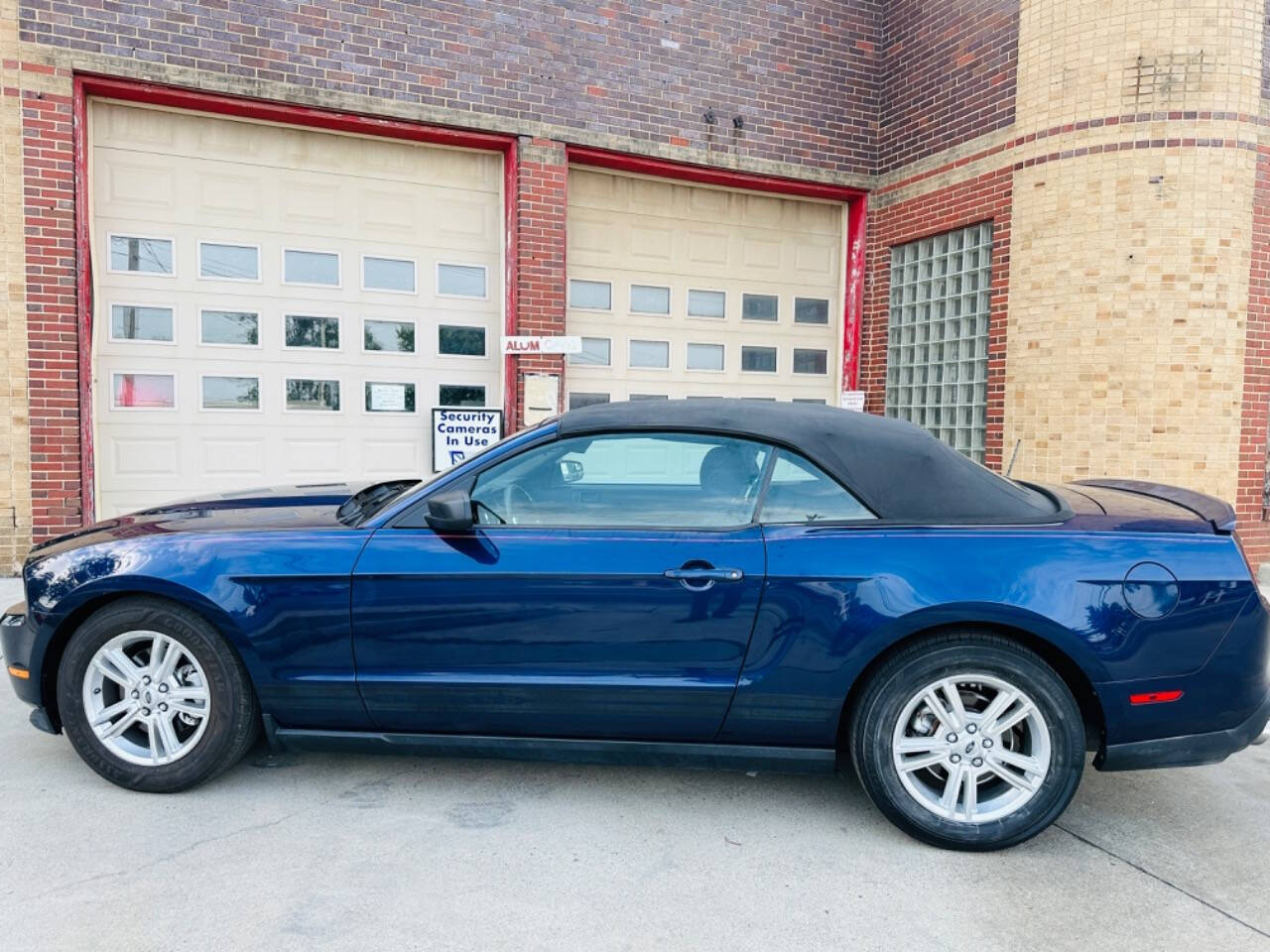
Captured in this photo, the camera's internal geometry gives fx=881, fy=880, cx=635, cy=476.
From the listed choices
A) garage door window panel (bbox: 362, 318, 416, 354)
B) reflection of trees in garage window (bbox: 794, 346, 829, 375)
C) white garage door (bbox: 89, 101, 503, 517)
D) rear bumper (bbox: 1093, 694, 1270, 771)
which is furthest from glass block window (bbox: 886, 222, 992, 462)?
rear bumper (bbox: 1093, 694, 1270, 771)

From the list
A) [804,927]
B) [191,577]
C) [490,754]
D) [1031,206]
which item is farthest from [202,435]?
[1031,206]

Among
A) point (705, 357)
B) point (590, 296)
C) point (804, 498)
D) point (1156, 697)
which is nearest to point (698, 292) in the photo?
point (705, 357)

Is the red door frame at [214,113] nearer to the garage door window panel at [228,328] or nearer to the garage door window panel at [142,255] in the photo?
the garage door window panel at [142,255]

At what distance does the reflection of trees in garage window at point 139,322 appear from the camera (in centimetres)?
737

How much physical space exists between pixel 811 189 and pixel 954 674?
24.5 feet

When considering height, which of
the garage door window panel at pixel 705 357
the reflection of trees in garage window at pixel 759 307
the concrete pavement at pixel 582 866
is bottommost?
the concrete pavement at pixel 582 866

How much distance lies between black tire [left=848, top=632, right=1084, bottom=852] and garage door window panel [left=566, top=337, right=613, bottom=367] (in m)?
6.22

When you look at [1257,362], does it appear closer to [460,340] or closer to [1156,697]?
[1156,697]

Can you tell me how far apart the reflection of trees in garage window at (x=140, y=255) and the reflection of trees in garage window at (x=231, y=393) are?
39.6 inches

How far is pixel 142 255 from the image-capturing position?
742 cm

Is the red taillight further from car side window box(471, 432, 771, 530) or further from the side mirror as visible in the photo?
the side mirror

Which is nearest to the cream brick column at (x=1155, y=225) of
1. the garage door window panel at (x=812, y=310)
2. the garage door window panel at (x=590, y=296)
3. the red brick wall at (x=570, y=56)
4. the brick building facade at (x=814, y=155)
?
the brick building facade at (x=814, y=155)

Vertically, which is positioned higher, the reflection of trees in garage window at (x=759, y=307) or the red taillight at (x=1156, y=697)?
the reflection of trees in garage window at (x=759, y=307)

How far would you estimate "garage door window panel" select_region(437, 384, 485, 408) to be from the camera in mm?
8375
